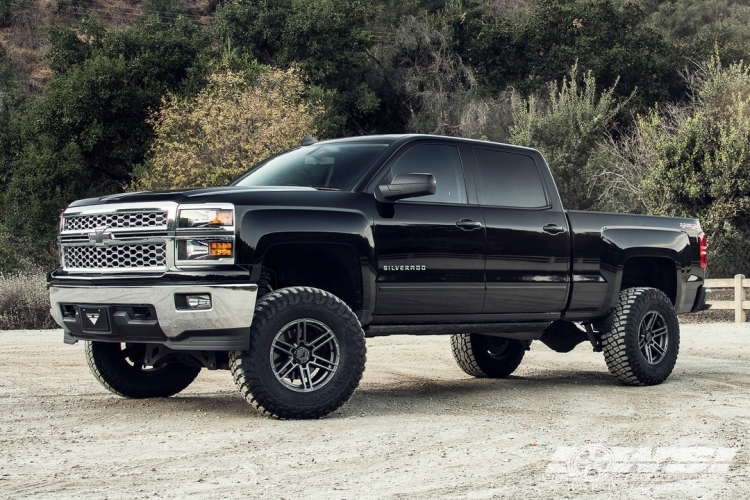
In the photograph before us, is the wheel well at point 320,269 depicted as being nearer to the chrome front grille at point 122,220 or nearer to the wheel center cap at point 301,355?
the wheel center cap at point 301,355

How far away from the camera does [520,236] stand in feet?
29.1

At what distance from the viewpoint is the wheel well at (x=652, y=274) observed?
10.6 meters

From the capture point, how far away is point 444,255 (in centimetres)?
823

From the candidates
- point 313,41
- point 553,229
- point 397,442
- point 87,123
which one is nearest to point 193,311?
point 397,442

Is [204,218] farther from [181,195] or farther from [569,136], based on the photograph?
[569,136]

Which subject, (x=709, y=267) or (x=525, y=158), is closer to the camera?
(x=525, y=158)

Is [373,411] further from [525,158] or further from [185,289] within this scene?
[525,158]

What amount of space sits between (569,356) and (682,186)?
13.0 metres

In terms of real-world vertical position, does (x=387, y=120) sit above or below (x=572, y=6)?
below

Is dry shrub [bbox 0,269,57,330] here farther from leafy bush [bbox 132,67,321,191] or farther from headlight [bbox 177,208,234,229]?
headlight [bbox 177,208,234,229]

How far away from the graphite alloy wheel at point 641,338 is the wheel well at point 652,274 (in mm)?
453

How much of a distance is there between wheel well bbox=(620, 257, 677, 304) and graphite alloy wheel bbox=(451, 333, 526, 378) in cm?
129

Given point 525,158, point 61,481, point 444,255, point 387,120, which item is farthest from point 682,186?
point 387,120

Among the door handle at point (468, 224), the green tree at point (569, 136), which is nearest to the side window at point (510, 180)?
the door handle at point (468, 224)
